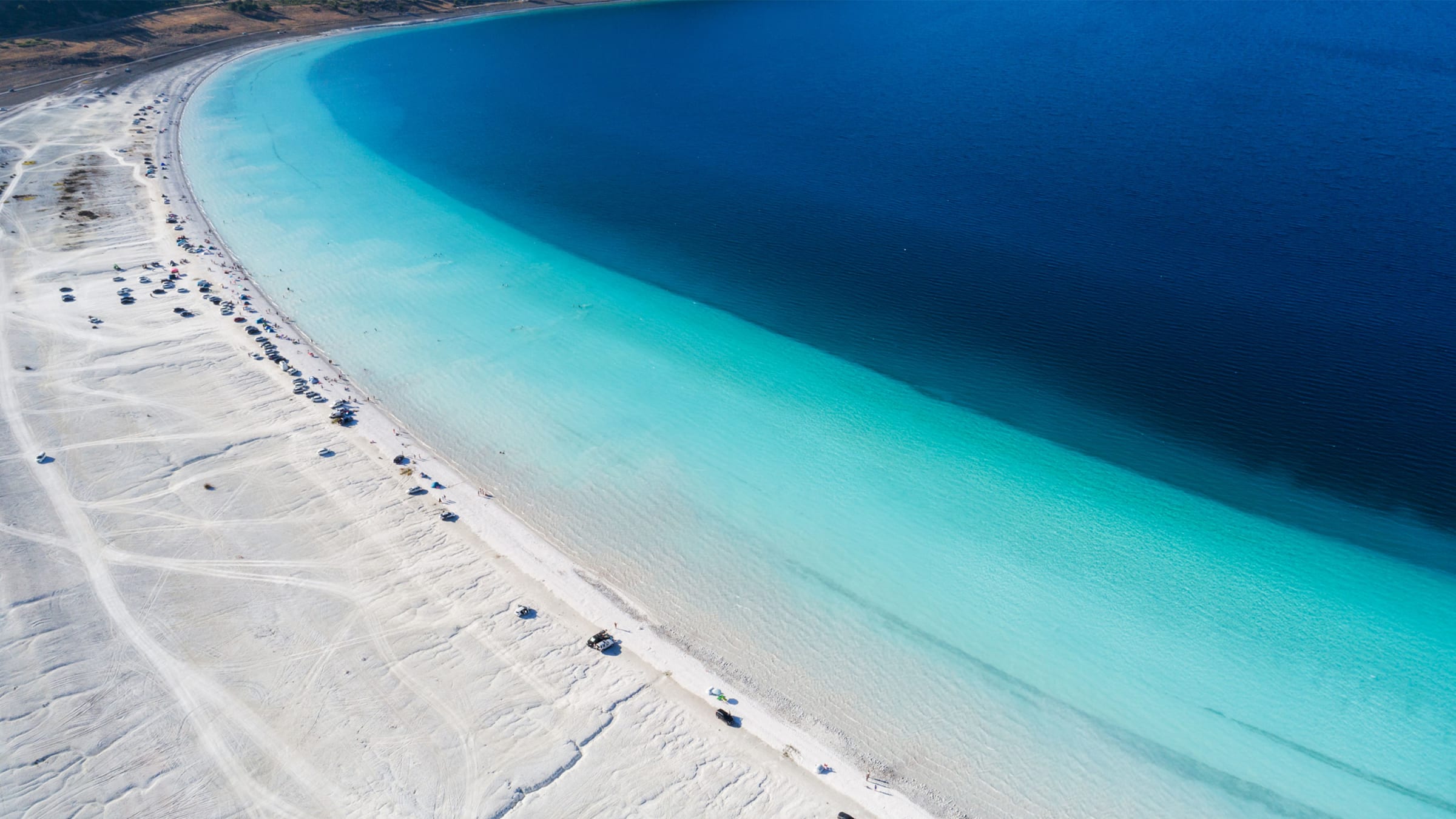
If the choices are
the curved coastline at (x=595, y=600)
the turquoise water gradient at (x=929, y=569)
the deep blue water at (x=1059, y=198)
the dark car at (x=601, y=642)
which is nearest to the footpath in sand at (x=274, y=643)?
the curved coastline at (x=595, y=600)

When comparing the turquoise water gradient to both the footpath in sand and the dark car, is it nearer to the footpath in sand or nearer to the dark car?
the dark car

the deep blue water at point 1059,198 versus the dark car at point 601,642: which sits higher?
the deep blue water at point 1059,198

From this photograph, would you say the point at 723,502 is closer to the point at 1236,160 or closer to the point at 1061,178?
the point at 1061,178

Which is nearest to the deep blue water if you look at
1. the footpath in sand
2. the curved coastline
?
the curved coastline

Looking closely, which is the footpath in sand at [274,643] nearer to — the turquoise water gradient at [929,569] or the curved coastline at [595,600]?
the curved coastline at [595,600]

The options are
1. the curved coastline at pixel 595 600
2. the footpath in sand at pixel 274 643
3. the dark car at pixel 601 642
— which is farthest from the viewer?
the dark car at pixel 601 642

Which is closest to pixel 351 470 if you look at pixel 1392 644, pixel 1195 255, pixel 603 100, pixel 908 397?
pixel 908 397
